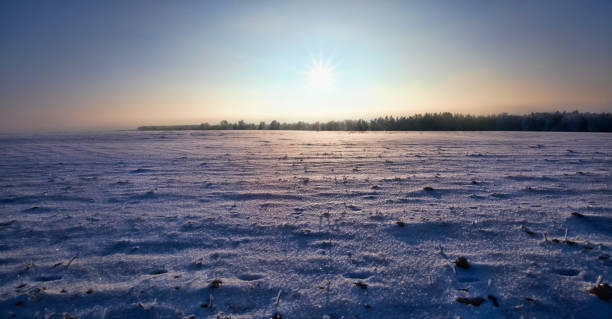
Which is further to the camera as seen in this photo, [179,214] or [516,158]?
[516,158]

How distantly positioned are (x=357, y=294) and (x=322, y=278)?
12.5 inches

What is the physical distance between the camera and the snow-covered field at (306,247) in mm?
1831

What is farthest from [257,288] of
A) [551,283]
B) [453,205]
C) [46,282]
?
[453,205]

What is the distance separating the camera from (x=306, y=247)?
2.62m

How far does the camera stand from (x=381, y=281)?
207cm

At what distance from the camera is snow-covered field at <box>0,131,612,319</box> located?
183 centimetres

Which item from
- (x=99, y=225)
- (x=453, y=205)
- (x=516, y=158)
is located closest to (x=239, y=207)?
(x=99, y=225)

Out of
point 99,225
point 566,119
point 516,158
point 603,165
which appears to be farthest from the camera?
point 566,119

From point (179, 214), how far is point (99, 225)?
2.92ft

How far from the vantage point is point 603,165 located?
630 cm

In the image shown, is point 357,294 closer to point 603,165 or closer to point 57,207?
point 57,207

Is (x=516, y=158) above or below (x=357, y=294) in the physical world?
above

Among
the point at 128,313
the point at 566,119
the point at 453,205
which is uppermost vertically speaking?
the point at 566,119

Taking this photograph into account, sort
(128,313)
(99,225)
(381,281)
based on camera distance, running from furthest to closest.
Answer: (99,225)
(381,281)
(128,313)
